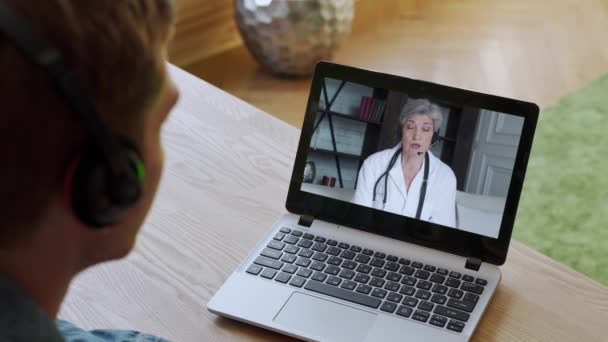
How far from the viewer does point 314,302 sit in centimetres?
93

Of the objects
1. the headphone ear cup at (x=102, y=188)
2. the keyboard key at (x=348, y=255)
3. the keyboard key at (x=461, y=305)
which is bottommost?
the keyboard key at (x=348, y=255)

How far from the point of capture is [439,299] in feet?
3.07

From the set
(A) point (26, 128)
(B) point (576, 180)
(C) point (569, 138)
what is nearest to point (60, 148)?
(A) point (26, 128)

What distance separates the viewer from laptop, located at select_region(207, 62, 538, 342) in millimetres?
922

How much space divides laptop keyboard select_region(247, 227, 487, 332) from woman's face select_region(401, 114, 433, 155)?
0.14 meters

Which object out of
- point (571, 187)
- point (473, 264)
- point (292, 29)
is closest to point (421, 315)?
point (473, 264)

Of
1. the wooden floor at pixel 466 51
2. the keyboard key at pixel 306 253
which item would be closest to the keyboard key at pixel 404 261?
the keyboard key at pixel 306 253

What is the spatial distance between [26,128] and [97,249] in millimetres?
151

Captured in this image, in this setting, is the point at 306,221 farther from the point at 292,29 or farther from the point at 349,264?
the point at 292,29

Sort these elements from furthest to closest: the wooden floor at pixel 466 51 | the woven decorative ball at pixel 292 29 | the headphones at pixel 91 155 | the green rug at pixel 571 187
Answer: the wooden floor at pixel 466 51
the woven decorative ball at pixel 292 29
the green rug at pixel 571 187
the headphones at pixel 91 155

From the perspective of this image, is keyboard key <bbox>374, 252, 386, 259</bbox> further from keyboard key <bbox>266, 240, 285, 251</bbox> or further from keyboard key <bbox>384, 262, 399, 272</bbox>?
keyboard key <bbox>266, 240, 285, 251</bbox>

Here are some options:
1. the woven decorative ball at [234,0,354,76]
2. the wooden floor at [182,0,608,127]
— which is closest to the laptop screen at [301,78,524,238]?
the wooden floor at [182,0,608,127]

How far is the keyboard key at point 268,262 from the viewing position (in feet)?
3.23

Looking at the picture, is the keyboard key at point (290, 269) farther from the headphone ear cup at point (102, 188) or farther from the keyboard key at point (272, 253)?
the headphone ear cup at point (102, 188)
